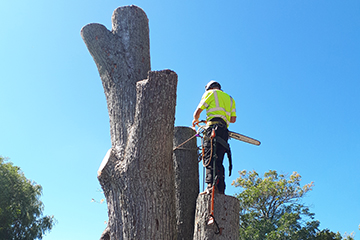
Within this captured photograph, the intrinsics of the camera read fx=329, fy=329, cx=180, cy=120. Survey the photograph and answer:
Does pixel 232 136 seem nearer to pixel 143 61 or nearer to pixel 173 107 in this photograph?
pixel 173 107

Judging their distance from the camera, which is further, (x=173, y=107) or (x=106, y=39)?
(x=106, y=39)

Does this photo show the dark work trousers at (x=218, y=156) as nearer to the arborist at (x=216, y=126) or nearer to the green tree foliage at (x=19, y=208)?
the arborist at (x=216, y=126)

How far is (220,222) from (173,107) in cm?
164

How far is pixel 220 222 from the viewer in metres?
3.76

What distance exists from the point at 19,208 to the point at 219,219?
17324mm

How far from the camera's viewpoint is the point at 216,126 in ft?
14.3

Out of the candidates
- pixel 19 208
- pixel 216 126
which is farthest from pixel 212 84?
pixel 19 208

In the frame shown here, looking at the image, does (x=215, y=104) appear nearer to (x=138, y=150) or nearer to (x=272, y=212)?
(x=138, y=150)

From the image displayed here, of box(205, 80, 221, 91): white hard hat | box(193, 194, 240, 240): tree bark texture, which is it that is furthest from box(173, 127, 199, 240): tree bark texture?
box(193, 194, 240, 240): tree bark texture

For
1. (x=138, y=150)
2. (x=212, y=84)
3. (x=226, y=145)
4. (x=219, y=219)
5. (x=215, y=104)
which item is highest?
(x=212, y=84)

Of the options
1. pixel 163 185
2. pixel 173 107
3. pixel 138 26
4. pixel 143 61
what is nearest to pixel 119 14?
pixel 138 26

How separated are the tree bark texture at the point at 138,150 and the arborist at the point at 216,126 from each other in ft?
1.55

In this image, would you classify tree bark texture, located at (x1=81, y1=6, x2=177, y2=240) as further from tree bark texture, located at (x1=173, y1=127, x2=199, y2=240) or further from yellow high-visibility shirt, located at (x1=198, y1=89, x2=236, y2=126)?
tree bark texture, located at (x1=173, y1=127, x2=199, y2=240)

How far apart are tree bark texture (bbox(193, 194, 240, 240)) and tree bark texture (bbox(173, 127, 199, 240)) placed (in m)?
1.08
